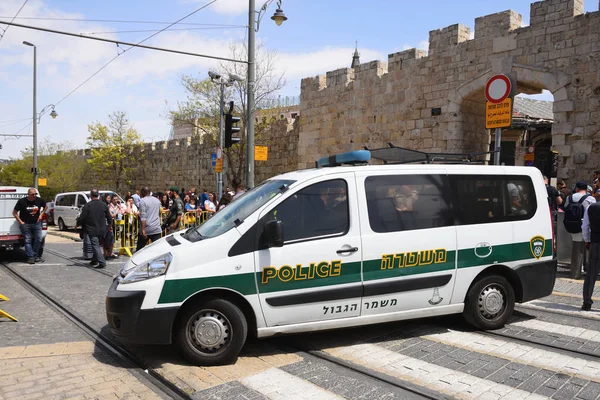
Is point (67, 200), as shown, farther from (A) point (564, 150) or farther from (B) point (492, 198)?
(B) point (492, 198)

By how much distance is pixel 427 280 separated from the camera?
5379 mm

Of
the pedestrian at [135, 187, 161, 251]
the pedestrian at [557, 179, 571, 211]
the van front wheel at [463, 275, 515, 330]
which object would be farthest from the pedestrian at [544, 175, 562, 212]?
the pedestrian at [135, 187, 161, 251]

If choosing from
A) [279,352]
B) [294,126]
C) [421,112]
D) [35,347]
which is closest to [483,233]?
[279,352]

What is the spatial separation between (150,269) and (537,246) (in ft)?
14.1

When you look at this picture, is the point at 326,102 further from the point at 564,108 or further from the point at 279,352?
the point at 279,352

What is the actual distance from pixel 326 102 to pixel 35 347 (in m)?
15.3

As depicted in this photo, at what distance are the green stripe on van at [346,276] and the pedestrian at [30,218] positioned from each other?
799 cm

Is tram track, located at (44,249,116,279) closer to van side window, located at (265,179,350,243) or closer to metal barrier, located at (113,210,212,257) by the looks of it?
metal barrier, located at (113,210,212,257)

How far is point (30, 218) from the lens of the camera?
11.2m

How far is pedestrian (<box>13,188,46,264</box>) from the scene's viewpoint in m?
11.2

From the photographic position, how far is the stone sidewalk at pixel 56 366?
4.12 meters

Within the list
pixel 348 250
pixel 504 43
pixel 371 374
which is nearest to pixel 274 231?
pixel 348 250

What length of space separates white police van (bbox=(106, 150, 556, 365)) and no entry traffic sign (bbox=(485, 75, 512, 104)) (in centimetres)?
259

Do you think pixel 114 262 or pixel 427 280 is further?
pixel 114 262
